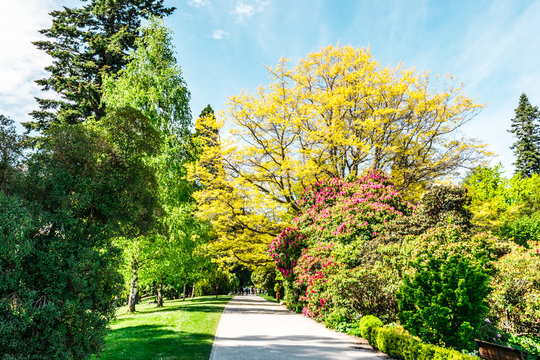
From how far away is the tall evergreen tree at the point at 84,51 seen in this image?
1986cm

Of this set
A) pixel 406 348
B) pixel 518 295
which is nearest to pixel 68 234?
pixel 406 348

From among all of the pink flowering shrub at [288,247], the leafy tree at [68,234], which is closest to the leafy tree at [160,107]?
the pink flowering shrub at [288,247]

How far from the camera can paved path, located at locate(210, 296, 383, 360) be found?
7.21m

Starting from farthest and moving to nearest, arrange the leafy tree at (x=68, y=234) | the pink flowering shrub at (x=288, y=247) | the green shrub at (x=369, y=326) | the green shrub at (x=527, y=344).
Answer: the pink flowering shrub at (x=288, y=247), the green shrub at (x=369, y=326), the green shrub at (x=527, y=344), the leafy tree at (x=68, y=234)

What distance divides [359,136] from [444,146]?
4.92 m

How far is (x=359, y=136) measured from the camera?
598 inches

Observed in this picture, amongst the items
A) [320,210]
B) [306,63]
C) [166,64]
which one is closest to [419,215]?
[320,210]

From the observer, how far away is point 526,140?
40.0m

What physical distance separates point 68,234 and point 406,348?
25.8 feet

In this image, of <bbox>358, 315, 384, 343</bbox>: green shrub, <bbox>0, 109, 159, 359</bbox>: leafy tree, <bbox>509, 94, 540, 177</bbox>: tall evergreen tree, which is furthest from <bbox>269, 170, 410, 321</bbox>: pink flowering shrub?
<bbox>509, 94, 540, 177</bbox>: tall evergreen tree

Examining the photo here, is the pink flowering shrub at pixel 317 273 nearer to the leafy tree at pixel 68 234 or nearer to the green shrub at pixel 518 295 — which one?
the green shrub at pixel 518 295

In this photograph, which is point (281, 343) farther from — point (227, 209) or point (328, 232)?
point (227, 209)

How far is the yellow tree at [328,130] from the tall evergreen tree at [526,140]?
34081 mm

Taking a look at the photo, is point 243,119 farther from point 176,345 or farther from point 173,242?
point 176,345
